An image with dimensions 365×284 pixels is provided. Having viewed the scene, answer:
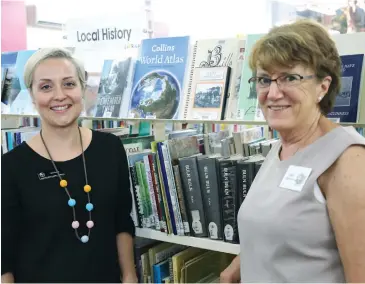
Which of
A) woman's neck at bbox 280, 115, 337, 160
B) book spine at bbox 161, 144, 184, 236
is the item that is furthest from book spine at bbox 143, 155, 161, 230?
woman's neck at bbox 280, 115, 337, 160

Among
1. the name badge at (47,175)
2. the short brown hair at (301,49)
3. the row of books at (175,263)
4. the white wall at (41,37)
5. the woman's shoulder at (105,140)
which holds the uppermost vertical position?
the white wall at (41,37)

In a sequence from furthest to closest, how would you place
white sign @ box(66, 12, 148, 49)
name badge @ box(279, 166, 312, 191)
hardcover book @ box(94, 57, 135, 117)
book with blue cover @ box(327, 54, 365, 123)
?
white sign @ box(66, 12, 148, 49) → hardcover book @ box(94, 57, 135, 117) → book with blue cover @ box(327, 54, 365, 123) → name badge @ box(279, 166, 312, 191)

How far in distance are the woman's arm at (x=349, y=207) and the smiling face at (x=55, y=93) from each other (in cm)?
102

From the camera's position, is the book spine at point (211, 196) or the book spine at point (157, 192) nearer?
the book spine at point (211, 196)

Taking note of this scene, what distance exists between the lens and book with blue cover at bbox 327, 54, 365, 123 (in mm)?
1475

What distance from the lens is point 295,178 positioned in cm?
117

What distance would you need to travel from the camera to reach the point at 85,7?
4.62 m

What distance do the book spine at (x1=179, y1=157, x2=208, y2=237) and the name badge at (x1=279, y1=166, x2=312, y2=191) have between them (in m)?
0.59

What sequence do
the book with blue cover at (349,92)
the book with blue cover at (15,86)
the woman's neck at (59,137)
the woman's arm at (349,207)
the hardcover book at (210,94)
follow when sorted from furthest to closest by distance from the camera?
the book with blue cover at (15,86)
the hardcover book at (210,94)
the woman's neck at (59,137)
the book with blue cover at (349,92)
the woman's arm at (349,207)

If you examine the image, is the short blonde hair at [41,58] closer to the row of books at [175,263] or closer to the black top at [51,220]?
the black top at [51,220]

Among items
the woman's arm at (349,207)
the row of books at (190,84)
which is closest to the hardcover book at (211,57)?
the row of books at (190,84)

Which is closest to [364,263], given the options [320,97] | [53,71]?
Answer: [320,97]

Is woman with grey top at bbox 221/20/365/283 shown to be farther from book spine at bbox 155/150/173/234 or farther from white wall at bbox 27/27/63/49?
white wall at bbox 27/27/63/49

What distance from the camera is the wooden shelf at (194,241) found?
1.69 meters
